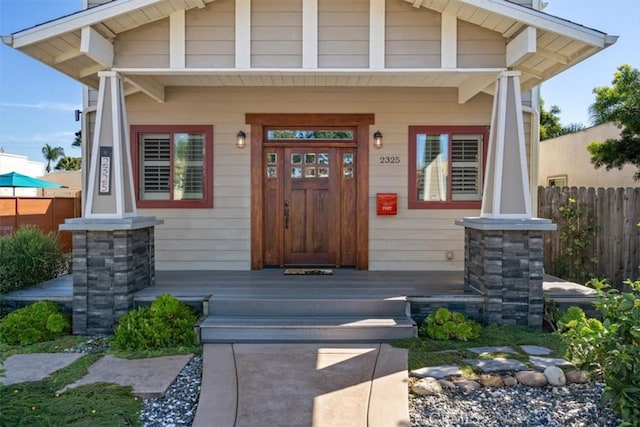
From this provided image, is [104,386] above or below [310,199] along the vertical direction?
below

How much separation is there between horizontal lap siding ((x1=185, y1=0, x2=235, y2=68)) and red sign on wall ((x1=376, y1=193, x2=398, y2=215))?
294 cm

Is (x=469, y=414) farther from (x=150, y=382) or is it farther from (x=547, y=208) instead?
(x=547, y=208)

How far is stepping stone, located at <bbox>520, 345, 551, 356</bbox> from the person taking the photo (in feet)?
13.6

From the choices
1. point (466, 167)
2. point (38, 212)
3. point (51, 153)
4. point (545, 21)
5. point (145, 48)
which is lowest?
point (38, 212)

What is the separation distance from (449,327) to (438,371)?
3.22 ft

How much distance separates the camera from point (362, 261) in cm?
681

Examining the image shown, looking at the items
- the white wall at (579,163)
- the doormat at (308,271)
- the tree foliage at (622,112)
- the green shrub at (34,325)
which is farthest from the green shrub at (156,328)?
the white wall at (579,163)

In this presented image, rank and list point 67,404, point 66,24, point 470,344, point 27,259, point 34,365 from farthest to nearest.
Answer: point 27,259 < point 66,24 < point 470,344 < point 34,365 < point 67,404

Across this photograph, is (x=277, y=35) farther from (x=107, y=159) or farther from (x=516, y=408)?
(x=516, y=408)

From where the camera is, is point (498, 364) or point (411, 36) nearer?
point (498, 364)

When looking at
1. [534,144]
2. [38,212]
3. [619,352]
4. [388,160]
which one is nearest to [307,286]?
[388,160]

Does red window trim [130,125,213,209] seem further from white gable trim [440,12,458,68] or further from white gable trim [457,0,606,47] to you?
white gable trim [457,0,606,47]

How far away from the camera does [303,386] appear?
354 centimetres

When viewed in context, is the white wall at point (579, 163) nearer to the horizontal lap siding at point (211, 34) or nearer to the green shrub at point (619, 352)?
the green shrub at point (619, 352)
